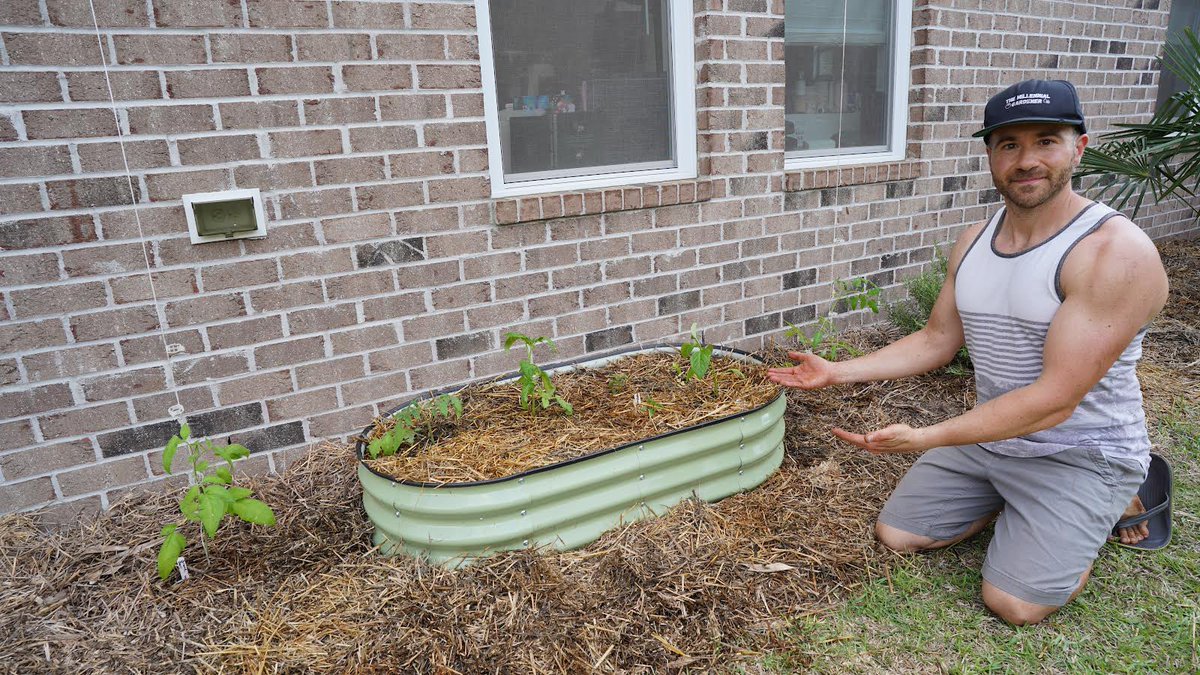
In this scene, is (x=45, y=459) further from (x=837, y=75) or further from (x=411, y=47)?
(x=837, y=75)

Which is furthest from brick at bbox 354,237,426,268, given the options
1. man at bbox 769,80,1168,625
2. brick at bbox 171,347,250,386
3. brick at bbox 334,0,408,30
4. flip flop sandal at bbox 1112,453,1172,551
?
flip flop sandal at bbox 1112,453,1172,551

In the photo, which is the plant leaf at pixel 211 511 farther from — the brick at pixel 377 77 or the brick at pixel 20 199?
the brick at pixel 377 77

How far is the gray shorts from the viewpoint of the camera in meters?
1.99

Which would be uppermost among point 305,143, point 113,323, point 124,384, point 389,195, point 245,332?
point 305,143

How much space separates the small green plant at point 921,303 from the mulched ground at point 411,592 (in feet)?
5.39

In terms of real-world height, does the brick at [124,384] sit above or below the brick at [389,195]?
below

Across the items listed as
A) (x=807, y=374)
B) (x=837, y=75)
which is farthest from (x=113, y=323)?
(x=837, y=75)

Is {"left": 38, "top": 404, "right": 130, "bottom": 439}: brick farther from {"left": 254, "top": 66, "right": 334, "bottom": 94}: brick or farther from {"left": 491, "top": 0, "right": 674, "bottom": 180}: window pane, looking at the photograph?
{"left": 491, "top": 0, "right": 674, "bottom": 180}: window pane

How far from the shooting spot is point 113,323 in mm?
2350

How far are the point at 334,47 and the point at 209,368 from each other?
1.24m

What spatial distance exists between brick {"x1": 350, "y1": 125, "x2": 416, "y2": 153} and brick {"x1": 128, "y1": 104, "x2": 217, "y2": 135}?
465 millimetres

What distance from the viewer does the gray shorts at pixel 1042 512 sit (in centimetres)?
199

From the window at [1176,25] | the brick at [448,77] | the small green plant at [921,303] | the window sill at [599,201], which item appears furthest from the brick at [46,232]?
the window at [1176,25]

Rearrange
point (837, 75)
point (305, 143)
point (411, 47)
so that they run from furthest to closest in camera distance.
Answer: point (837, 75) → point (411, 47) → point (305, 143)
